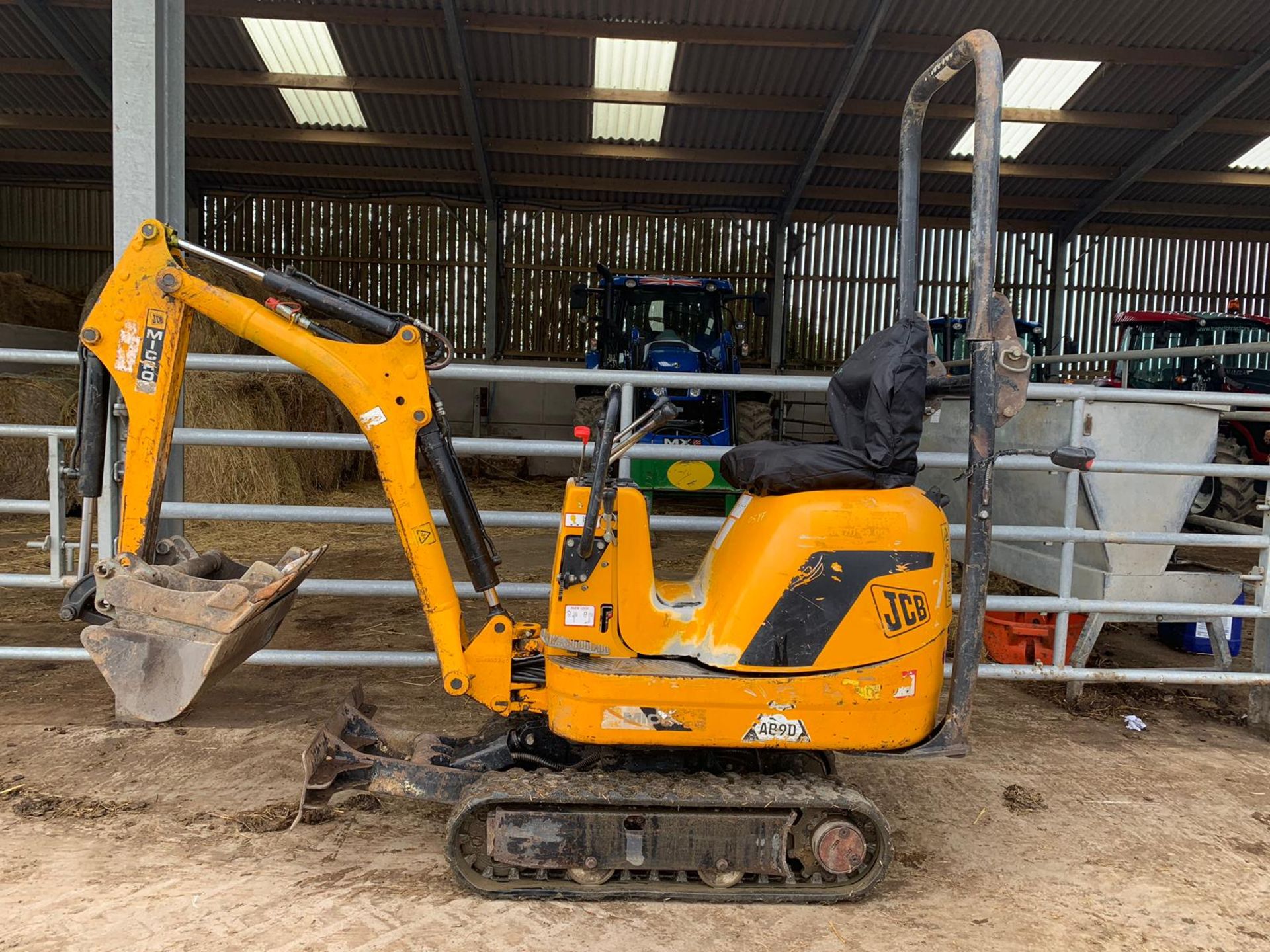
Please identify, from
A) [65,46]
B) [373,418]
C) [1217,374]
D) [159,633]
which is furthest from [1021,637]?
[65,46]

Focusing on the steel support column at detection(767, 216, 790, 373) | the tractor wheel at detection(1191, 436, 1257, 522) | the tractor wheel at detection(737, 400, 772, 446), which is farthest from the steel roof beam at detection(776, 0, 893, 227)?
the tractor wheel at detection(1191, 436, 1257, 522)

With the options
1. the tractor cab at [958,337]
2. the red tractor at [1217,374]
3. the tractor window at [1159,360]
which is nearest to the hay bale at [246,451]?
the tractor cab at [958,337]

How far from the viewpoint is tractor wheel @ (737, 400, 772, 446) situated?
38.1 feet

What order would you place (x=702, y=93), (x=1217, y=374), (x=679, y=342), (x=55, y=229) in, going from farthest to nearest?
(x=55, y=229) < (x=702, y=93) < (x=679, y=342) < (x=1217, y=374)

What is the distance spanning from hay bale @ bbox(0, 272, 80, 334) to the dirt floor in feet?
32.1

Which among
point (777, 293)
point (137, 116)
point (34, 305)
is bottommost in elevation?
point (137, 116)

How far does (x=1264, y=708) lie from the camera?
451 centimetres

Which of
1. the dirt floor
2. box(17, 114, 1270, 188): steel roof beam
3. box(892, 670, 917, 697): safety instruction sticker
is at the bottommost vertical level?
the dirt floor

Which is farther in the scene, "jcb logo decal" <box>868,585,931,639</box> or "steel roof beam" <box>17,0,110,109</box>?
"steel roof beam" <box>17,0,110,109</box>

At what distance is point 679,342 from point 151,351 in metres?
9.20

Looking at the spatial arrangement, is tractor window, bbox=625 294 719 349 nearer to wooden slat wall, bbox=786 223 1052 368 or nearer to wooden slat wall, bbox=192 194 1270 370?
wooden slat wall, bbox=192 194 1270 370

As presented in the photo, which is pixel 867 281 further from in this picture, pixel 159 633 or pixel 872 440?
pixel 159 633

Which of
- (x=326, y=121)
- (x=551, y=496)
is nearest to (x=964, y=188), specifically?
(x=551, y=496)

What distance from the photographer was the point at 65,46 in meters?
11.2
